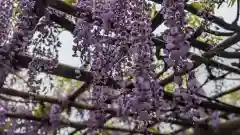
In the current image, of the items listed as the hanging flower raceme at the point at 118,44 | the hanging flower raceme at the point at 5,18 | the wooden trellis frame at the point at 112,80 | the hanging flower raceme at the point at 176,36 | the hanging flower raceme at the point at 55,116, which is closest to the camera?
the hanging flower raceme at the point at 176,36

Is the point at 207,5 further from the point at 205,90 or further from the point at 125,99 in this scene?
the point at 205,90

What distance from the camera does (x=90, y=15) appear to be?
65.5 inches

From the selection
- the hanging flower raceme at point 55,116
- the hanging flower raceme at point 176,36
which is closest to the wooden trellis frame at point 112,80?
the hanging flower raceme at point 55,116

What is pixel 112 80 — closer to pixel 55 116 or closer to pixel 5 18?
pixel 5 18

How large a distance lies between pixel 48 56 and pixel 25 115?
5.80 feet

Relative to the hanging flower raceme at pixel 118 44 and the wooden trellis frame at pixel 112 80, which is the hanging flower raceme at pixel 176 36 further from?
the wooden trellis frame at pixel 112 80

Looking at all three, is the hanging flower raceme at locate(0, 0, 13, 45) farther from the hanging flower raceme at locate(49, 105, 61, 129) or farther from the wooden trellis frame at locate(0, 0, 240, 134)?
the hanging flower raceme at locate(49, 105, 61, 129)

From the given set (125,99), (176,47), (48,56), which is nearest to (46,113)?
(48,56)

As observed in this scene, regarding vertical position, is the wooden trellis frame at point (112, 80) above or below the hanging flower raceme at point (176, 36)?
above

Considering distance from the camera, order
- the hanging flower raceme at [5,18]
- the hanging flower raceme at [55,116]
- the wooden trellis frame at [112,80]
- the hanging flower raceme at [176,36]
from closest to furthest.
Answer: the hanging flower raceme at [176,36], the hanging flower raceme at [5,18], the wooden trellis frame at [112,80], the hanging flower raceme at [55,116]

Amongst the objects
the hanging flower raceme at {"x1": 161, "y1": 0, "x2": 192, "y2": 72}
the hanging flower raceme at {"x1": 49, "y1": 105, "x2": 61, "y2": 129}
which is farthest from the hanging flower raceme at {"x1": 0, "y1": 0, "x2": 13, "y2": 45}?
the hanging flower raceme at {"x1": 49, "y1": 105, "x2": 61, "y2": 129}

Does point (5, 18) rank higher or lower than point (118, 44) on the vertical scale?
higher

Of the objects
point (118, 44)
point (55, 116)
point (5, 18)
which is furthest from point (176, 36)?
point (55, 116)

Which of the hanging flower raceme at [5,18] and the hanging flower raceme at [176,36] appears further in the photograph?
the hanging flower raceme at [5,18]
